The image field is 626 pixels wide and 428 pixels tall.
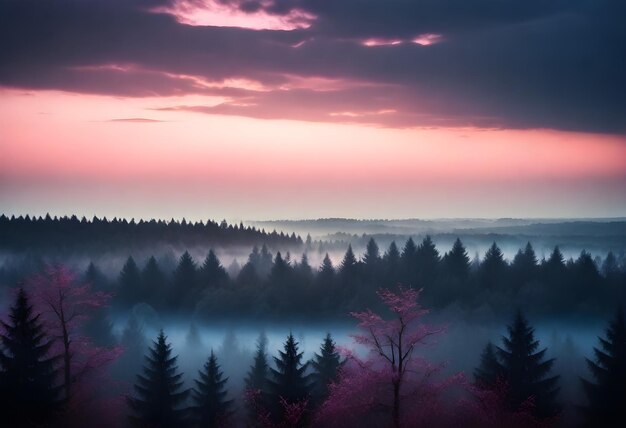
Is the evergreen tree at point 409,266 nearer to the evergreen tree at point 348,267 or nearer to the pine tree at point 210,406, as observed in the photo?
the evergreen tree at point 348,267

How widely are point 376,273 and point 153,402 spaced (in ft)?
160

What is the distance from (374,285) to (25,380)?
166ft

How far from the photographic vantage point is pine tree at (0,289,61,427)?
120ft

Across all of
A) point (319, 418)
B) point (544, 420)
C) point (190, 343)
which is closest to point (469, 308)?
point (190, 343)

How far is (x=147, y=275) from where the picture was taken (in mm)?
89875

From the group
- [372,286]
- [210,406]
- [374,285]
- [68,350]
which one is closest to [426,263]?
[374,285]

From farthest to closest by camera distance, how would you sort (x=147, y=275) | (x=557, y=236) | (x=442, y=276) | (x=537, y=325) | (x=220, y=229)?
(x=220, y=229)
(x=557, y=236)
(x=147, y=275)
(x=442, y=276)
(x=537, y=325)

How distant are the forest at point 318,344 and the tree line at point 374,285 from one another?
0.71ft

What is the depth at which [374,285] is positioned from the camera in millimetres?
82500

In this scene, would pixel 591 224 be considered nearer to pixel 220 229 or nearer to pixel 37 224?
pixel 220 229

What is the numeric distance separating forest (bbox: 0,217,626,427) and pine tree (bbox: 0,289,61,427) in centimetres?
7

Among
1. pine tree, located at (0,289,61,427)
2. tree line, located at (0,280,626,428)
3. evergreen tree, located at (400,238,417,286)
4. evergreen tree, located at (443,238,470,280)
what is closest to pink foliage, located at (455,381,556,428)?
tree line, located at (0,280,626,428)

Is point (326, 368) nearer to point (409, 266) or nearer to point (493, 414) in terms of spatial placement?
point (493, 414)

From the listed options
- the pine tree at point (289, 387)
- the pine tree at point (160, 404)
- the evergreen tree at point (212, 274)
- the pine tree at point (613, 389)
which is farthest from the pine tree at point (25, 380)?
the evergreen tree at point (212, 274)
